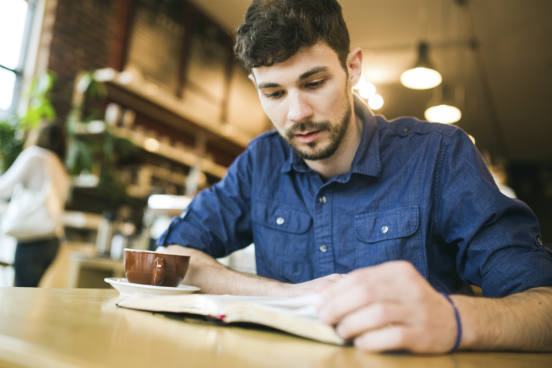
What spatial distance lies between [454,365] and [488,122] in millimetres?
9354

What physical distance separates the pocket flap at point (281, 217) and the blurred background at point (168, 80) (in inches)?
46.5

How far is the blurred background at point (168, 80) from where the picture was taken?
374cm

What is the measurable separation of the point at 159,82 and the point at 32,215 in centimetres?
254

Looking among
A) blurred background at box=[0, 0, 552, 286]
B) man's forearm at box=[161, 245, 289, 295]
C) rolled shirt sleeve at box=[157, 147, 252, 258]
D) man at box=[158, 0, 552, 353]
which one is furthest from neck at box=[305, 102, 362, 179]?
blurred background at box=[0, 0, 552, 286]

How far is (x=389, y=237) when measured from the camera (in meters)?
1.09

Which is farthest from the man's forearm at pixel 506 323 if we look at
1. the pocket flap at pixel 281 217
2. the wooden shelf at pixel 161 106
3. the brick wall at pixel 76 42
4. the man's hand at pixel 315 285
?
the brick wall at pixel 76 42

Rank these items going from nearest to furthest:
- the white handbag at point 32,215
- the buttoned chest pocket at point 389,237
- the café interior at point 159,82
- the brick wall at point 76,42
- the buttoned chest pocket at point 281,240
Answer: the buttoned chest pocket at point 389,237 < the buttoned chest pocket at point 281,240 < the white handbag at point 32,215 < the café interior at point 159,82 < the brick wall at point 76,42

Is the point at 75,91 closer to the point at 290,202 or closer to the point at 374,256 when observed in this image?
the point at 290,202

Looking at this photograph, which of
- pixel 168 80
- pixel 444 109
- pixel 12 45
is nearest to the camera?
pixel 12 45

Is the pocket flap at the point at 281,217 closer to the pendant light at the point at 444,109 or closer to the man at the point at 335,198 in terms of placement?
the man at the point at 335,198

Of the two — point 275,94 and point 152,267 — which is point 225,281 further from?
point 275,94

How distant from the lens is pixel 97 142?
4.02 m

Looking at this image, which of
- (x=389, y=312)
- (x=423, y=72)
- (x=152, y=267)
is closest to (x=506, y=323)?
(x=389, y=312)

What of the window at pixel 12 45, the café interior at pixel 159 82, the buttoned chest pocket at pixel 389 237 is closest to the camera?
the buttoned chest pocket at pixel 389 237
